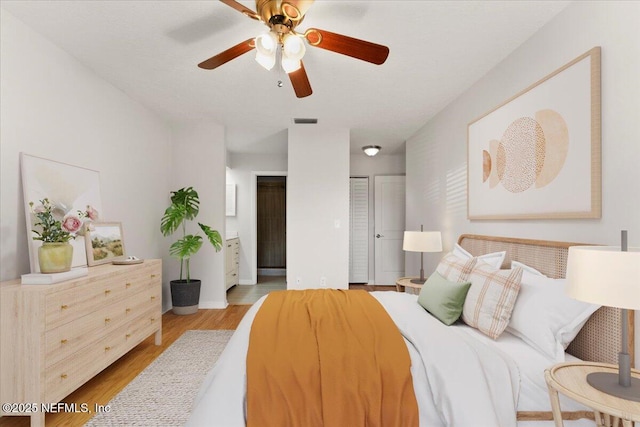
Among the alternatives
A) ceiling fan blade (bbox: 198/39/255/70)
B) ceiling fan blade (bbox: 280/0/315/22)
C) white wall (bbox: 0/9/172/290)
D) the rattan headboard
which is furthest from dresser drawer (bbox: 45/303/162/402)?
the rattan headboard

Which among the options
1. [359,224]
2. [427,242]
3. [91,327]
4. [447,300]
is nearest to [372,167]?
[359,224]

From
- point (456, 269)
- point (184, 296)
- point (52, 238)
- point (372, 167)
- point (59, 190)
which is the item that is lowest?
point (184, 296)

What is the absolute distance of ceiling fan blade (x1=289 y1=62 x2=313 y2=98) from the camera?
232cm

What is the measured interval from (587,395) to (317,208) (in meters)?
3.83

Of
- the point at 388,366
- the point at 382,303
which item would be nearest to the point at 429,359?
the point at 388,366

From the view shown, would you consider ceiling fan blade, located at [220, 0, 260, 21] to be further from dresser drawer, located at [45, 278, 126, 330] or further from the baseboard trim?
the baseboard trim

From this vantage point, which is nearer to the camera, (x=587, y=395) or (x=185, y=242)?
(x=587, y=395)

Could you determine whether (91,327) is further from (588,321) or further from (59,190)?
(588,321)

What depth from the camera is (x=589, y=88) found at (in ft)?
6.26

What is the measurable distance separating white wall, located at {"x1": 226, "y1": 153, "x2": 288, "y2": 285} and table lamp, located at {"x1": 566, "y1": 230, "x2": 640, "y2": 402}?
18.6 feet

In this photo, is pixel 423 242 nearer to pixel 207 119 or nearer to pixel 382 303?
pixel 382 303

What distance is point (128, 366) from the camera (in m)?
2.88

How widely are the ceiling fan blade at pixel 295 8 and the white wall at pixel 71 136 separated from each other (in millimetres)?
1944

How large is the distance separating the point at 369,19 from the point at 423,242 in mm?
2387
